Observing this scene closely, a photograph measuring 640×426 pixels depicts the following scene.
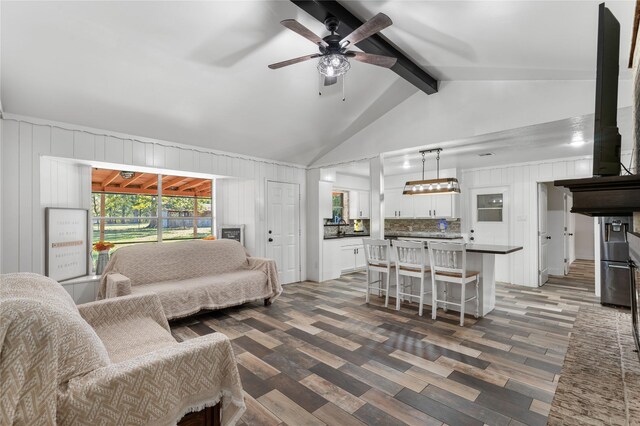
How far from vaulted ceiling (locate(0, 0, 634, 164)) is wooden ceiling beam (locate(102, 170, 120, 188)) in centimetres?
72

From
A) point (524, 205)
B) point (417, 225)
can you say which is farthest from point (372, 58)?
point (417, 225)

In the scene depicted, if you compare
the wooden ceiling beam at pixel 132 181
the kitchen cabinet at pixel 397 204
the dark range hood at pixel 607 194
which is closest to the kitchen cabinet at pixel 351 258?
the kitchen cabinet at pixel 397 204

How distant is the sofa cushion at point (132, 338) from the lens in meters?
1.90

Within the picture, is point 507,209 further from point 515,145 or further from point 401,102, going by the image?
point 401,102

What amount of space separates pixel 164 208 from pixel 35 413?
404 centimetres

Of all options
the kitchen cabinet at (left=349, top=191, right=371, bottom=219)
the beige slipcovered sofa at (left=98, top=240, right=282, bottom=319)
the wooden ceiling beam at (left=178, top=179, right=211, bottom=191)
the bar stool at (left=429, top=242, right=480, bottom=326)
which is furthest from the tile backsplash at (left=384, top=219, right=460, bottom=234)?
the wooden ceiling beam at (left=178, top=179, right=211, bottom=191)

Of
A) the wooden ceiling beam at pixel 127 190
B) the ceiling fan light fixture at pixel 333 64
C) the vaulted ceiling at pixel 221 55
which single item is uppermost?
the vaulted ceiling at pixel 221 55

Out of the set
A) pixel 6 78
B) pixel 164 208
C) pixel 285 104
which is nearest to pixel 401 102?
pixel 285 104

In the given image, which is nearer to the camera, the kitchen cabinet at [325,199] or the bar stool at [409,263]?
the bar stool at [409,263]

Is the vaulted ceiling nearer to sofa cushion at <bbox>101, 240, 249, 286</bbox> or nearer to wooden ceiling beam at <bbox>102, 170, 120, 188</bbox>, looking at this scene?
wooden ceiling beam at <bbox>102, 170, 120, 188</bbox>

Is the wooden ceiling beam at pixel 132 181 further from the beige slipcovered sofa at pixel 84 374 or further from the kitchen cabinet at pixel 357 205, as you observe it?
the kitchen cabinet at pixel 357 205

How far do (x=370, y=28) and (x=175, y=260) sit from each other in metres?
3.64

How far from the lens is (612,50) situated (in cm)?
156

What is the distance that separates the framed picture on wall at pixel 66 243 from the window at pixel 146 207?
30 centimetres
